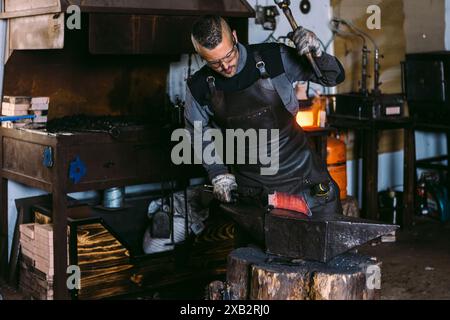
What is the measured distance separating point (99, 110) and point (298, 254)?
8.11ft

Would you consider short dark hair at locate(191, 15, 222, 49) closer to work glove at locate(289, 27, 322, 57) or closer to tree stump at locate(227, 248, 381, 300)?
work glove at locate(289, 27, 322, 57)

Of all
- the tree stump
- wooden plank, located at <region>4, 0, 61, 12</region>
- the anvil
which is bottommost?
the tree stump

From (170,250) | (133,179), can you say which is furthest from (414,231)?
(133,179)

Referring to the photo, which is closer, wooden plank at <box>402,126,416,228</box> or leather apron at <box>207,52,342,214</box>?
leather apron at <box>207,52,342,214</box>

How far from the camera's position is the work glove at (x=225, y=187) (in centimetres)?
354

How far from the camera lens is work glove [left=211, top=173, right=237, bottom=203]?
3545 millimetres

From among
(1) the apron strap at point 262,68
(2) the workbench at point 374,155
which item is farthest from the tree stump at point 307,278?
(2) the workbench at point 374,155

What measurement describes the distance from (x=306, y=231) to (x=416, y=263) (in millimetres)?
2626

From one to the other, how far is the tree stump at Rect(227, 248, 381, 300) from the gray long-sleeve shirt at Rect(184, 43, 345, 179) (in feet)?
2.03

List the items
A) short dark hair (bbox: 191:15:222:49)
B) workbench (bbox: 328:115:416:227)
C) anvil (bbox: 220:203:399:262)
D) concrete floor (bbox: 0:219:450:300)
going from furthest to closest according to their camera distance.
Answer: workbench (bbox: 328:115:416:227) → concrete floor (bbox: 0:219:450:300) → short dark hair (bbox: 191:15:222:49) → anvil (bbox: 220:203:399:262)

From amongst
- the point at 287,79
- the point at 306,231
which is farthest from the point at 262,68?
the point at 306,231

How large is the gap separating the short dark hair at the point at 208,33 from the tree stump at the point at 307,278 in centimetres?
106

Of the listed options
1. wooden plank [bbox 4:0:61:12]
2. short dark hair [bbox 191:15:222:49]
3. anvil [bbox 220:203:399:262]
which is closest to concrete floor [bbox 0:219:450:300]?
anvil [bbox 220:203:399:262]

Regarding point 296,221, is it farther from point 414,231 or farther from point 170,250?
point 414,231
